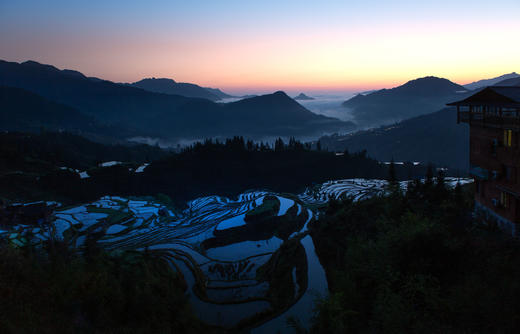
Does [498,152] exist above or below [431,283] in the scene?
above

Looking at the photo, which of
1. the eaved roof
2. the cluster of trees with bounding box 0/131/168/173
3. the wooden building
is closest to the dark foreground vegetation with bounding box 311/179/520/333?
the wooden building

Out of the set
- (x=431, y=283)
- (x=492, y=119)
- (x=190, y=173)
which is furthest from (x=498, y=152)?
(x=190, y=173)

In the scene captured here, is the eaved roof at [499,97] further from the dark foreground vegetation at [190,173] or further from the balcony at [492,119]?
the dark foreground vegetation at [190,173]

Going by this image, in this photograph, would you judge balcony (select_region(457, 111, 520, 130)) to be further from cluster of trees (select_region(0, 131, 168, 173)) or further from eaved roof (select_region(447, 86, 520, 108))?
cluster of trees (select_region(0, 131, 168, 173))

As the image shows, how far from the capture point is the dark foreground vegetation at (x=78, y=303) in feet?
54.4

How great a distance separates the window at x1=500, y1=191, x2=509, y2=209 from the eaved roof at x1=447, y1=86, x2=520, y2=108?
5563mm

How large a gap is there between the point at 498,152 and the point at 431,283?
973 centimetres

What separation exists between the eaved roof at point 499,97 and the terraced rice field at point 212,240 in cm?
1649

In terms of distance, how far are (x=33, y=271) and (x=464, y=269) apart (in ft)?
79.4

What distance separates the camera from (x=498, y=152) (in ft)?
73.8

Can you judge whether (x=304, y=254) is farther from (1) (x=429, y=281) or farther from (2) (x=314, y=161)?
(2) (x=314, y=161)

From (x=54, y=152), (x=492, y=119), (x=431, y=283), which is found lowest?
(x=431, y=283)

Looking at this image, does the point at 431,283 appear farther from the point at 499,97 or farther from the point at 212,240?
the point at 212,240

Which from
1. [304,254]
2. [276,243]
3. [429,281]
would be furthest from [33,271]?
[276,243]
